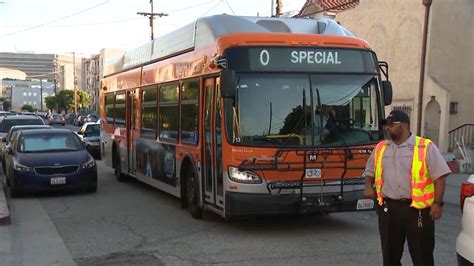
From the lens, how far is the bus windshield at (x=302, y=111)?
7887 mm

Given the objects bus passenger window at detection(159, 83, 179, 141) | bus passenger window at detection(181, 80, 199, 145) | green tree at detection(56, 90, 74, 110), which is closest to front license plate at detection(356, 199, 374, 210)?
bus passenger window at detection(181, 80, 199, 145)

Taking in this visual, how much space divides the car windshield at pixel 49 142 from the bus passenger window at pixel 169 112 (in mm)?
3046

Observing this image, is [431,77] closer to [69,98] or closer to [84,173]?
[84,173]

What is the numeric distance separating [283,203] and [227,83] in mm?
1742

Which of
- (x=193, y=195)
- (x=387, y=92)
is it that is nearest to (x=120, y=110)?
(x=193, y=195)

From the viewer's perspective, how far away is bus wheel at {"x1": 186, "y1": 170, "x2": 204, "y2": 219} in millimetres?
9297

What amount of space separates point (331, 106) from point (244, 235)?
2178 mm

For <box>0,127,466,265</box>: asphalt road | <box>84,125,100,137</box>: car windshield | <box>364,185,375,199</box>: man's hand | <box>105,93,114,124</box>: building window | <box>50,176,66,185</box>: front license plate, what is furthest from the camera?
<box>84,125,100,137</box>: car windshield

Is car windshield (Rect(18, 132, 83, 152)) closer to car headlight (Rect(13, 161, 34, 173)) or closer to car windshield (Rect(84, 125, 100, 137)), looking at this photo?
car headlight (Rect(13, 161, 34, 173))

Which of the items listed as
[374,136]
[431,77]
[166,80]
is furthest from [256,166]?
[431,77]

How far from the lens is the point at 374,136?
8.26 meters

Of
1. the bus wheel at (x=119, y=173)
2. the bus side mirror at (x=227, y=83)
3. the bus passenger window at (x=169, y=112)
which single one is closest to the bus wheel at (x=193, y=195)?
the bus passenger window at (x=169, y=112)

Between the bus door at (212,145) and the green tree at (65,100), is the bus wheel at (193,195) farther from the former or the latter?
the green tree at (65,100)

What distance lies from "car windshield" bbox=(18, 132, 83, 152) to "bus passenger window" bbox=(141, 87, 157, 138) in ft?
6.06
